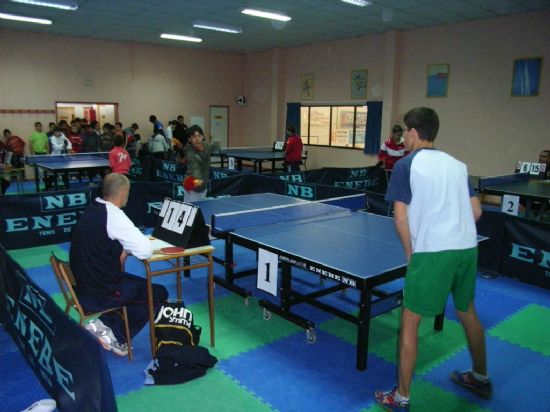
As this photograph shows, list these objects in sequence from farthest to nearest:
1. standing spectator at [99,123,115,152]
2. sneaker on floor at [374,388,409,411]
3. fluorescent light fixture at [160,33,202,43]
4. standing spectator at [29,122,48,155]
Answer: fluorescent light fixture at [160,33,202,43], standing spectator at [99,123,115,152], standing spectator at [29,122,48,155], sneaker on floor at [374,388,409,411]

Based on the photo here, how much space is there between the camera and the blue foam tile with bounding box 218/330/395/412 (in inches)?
133

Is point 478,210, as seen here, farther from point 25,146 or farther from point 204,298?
point 25,146

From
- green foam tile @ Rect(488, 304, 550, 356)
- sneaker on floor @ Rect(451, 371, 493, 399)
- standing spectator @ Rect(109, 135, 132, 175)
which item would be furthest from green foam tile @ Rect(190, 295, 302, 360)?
standing spectator @ Rect(109, 135, 132, 175)

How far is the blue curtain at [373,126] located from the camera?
13406mm

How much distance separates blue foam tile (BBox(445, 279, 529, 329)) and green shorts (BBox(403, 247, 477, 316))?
216 centimetres

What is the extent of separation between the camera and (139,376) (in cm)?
364

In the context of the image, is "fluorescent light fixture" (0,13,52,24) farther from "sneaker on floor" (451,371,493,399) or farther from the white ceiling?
"sneaker on floor" (451,371,493,399)

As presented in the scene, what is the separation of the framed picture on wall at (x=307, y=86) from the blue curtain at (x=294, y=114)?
38 cm

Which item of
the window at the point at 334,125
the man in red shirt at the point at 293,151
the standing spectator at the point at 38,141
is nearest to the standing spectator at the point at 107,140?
the standing spectator at the point at 38,141

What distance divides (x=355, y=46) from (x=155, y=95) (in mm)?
6979

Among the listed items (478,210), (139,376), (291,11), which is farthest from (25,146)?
(478,210)

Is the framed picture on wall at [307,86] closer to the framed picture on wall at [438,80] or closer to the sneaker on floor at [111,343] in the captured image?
the framed picture on wall at [438,80]

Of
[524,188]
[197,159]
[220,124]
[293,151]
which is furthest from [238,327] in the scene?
[220,124]

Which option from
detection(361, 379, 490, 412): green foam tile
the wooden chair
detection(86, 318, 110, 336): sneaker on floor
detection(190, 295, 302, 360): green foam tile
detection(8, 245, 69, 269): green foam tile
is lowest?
detection(361, 379, 490, 412): green foam tile
